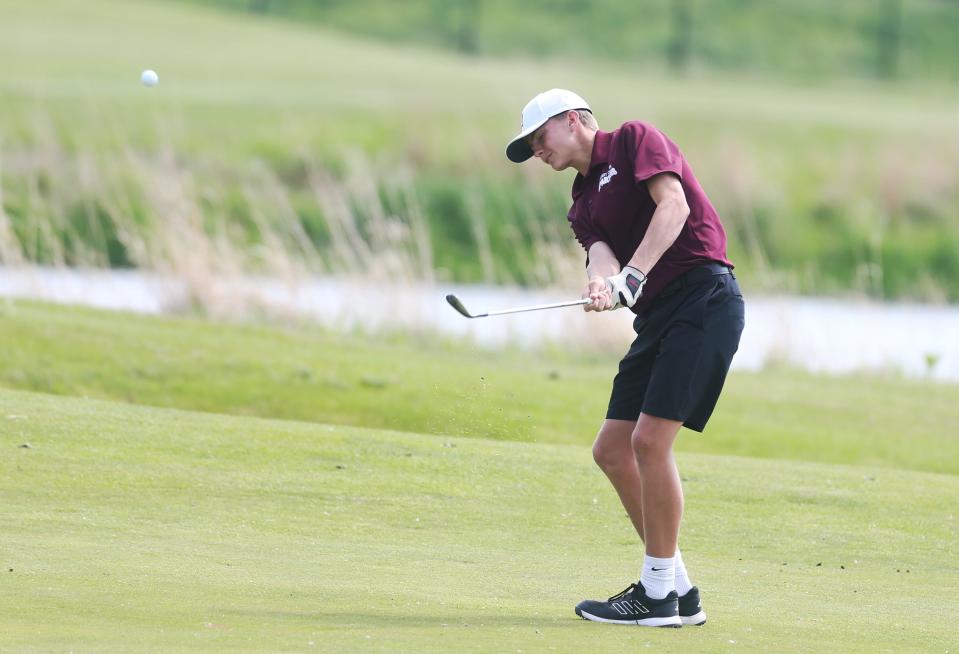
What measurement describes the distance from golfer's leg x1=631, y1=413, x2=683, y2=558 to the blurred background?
951 centimetres

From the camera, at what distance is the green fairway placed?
5.17m

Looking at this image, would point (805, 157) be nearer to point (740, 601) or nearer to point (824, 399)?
point (824, 399)

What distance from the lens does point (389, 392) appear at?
12148mm

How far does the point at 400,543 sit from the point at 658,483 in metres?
1.87

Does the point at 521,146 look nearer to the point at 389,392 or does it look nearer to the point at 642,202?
the point at 642,202

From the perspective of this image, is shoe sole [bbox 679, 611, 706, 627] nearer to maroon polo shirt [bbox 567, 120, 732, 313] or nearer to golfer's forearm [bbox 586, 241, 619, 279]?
maroon polo shirt [bbox 567, 120, 732, 313]

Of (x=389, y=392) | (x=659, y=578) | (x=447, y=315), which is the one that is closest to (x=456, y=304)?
(x=659, y=578)

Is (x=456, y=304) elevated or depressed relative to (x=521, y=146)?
depressed

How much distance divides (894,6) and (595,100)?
25.1 meters

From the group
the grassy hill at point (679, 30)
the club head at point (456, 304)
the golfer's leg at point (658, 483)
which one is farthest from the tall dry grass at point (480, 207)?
the grassy hill at point (679, 30)

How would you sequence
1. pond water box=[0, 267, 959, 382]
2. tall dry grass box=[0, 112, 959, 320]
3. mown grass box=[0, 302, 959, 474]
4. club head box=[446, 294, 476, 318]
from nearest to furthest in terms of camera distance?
1. club head box=[446, 294, 476, 318]
2. mown grass box=[0, 302, 959, 474]
3. pond water box=[0, 267, 959, 382]
4. tall dry grass box=[0, 112, 959, 320]

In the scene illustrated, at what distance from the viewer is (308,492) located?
803 centimetres

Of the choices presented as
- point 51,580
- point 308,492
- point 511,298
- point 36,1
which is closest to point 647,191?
point 51,580

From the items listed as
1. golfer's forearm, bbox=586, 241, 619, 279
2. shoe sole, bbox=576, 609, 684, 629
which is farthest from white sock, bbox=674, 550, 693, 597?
golfer's forearm, bbox=586, 241, 619, 279
